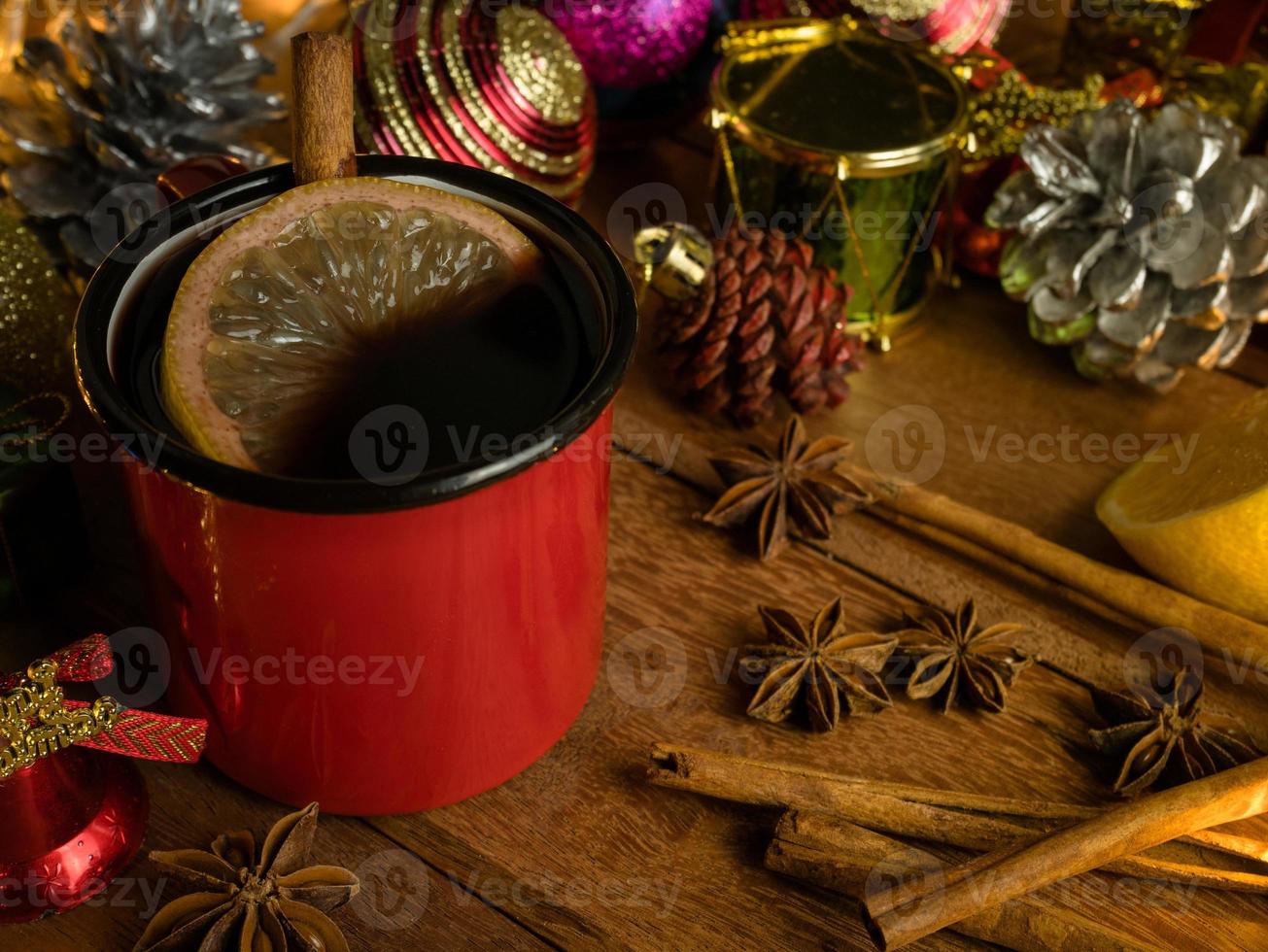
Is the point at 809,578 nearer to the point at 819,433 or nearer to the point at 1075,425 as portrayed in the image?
the point at 819,433

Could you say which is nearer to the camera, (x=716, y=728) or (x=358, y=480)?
(x=358, y=480)

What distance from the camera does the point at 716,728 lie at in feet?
2.37

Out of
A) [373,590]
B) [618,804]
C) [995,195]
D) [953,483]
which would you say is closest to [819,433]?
[953,483]

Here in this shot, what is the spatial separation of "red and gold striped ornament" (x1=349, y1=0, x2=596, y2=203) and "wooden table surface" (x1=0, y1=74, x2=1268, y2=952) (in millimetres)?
203

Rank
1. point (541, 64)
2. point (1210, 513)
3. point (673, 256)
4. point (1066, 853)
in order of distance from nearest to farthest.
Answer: point (1066, 853), point (1210, 513), point (673, 256), point (541, 64)

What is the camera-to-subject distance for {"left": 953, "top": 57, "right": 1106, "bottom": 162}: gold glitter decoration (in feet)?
3.28

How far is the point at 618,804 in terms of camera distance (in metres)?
0.68

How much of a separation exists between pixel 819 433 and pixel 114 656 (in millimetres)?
487

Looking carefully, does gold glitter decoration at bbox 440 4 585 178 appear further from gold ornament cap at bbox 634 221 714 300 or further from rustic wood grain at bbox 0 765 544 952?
rustic wood grain at bbox 0 765 544 952

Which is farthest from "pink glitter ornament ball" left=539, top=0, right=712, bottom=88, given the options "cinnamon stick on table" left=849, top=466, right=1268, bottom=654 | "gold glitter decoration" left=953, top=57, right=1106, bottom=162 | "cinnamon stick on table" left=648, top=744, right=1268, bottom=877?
"cinnamon stick on table" left=648, top=744, right=1268, bottom=877

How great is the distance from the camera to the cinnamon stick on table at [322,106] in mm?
603

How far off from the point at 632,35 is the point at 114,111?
0.41 metres

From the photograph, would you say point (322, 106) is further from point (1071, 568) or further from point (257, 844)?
point (1071, 568)

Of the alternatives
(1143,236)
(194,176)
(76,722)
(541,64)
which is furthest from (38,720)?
(1143,236)
